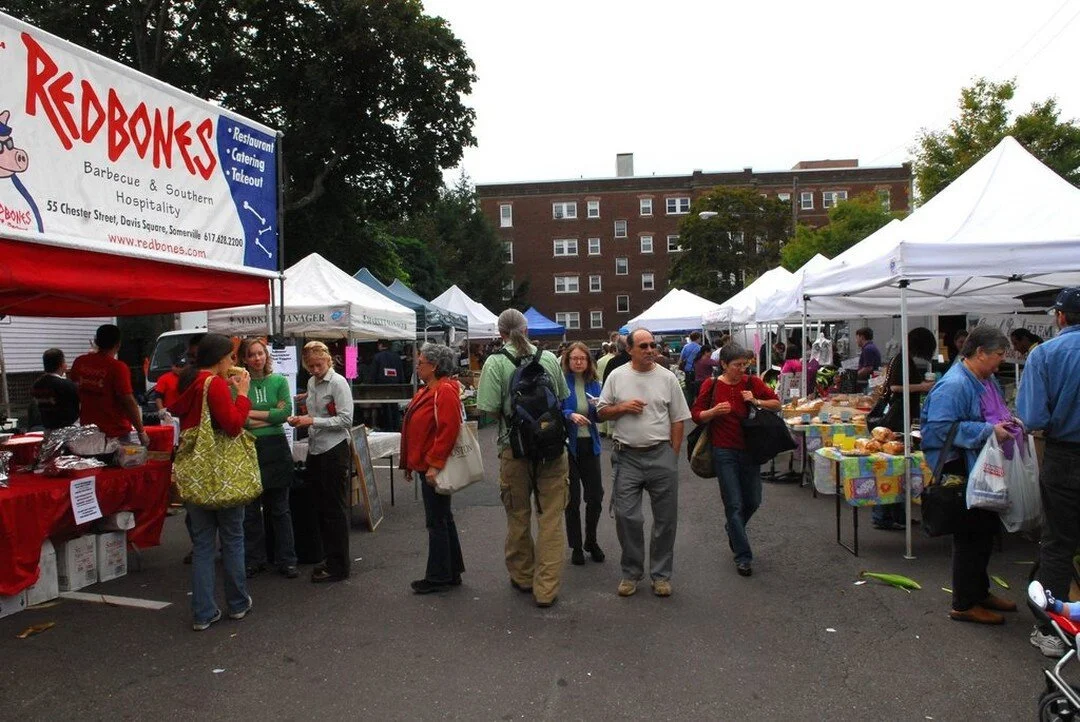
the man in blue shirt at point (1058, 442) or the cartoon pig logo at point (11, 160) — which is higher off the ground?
the cartoon pig logo at point (11, 160)

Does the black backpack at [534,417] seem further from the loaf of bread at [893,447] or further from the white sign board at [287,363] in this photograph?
the loaf of bread at [893,447]

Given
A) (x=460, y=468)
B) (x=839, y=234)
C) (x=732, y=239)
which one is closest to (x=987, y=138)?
(x=839, y=234)

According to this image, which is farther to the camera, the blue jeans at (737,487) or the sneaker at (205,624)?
the blue jeans at (737,487)

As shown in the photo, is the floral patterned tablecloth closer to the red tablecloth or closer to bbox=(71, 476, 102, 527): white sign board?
the red tablecloth

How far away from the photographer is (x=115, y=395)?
6.14m

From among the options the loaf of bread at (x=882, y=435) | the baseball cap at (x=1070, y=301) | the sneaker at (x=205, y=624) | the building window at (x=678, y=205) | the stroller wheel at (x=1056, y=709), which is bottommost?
the sneaker at (x=205, y=624)

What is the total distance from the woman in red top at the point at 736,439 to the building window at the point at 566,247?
54.5m

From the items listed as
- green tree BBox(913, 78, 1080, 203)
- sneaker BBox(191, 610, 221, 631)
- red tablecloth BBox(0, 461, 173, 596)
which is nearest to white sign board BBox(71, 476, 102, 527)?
red tablecloth BBox(0, 461, 173, 596)

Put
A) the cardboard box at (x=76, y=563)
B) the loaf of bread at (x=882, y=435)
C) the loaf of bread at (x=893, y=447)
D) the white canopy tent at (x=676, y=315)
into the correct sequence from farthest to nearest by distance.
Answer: the white canopy tent at (x=676, y=315)
the loaf of bread at (x=882, y=435)
the loaf of bread at (x=893, y=447)
the cardboard box at (x=76, y=563)

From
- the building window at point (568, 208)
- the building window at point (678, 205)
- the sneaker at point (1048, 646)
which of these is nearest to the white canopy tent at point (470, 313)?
the sneaker at point (1048, 646)

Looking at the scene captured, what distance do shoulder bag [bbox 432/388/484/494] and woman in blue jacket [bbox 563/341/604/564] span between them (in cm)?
110

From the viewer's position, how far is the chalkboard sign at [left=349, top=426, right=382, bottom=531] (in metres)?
7.16

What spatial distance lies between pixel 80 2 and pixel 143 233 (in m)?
16.2

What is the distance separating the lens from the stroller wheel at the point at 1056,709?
296 centimetres
